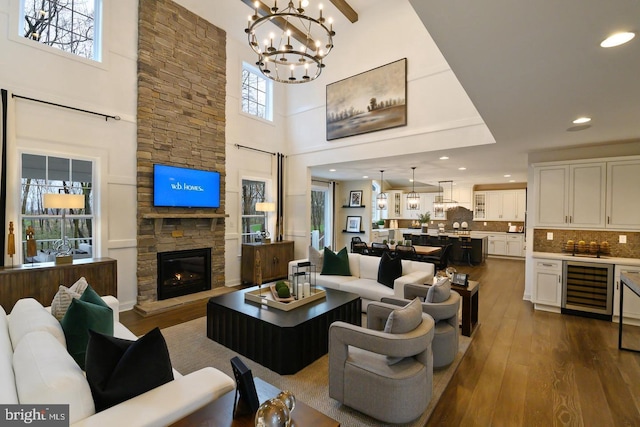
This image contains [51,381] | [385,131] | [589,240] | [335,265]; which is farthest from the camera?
[385,131]

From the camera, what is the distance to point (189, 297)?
5.13 metres

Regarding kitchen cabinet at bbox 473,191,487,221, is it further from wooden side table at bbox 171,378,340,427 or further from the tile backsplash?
wooden side table at bbox 171,378,340,427

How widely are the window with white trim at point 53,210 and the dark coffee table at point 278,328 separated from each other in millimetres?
2470

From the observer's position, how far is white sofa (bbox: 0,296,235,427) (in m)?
1.22

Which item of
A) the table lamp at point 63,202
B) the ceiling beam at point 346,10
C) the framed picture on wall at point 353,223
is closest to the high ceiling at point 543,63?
the ceiling beam at point 346,10

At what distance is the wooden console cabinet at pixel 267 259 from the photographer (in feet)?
20.2

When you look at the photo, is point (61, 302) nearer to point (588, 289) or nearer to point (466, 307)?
point (466, 307)

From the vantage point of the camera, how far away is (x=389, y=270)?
4.45 meters

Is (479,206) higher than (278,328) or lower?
higher

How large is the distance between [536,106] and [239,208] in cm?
526

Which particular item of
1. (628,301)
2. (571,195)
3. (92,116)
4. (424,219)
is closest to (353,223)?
(424,219)

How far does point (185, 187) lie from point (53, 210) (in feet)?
5.90

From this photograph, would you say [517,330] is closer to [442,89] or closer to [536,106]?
[536,106]

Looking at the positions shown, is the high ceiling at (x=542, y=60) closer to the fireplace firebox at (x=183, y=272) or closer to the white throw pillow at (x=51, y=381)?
the white throw pillow at (x=51, y=381)
